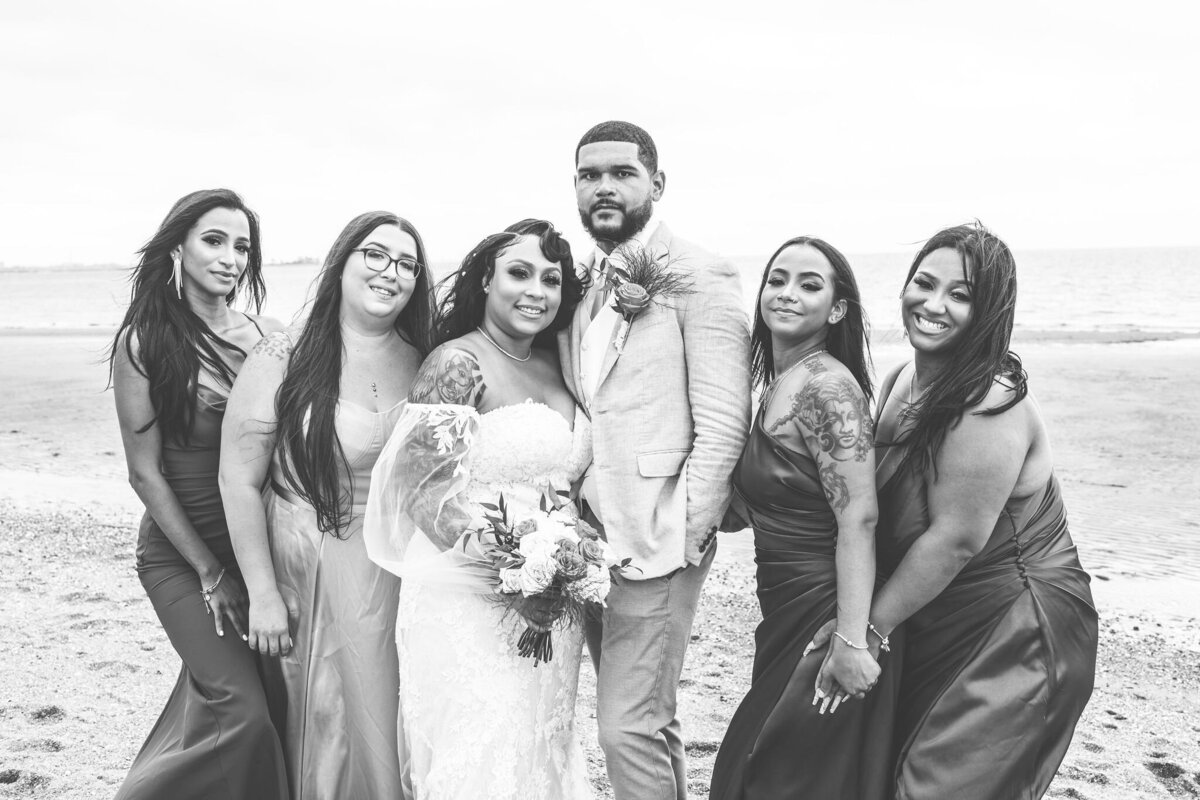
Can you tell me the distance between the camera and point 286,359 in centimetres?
416

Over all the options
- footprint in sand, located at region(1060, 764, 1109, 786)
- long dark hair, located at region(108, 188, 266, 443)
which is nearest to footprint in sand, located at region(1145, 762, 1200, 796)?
footprint in sand, located at region(1060, 764, 1109, 786)

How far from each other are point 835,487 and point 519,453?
4.08 ft

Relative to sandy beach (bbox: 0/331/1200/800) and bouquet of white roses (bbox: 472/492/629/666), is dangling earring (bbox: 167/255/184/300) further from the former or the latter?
sandy beach (bbox: 0/331/1200/800)

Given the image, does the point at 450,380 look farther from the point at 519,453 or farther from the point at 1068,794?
the point at 1068,794

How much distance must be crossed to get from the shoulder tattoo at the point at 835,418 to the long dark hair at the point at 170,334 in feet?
8.42

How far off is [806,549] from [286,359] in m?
2.30

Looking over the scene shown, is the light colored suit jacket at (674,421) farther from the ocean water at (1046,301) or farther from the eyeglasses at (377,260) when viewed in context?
the ocean water at (1046,301)

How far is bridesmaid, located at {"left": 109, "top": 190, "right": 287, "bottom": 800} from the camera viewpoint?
4062mm

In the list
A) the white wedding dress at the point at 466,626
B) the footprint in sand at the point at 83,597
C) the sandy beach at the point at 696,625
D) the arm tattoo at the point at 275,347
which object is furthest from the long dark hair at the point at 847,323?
the footprint in sand at the point at 83,597

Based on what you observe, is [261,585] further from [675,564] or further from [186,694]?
[675,564]

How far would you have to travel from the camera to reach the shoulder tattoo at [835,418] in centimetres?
358

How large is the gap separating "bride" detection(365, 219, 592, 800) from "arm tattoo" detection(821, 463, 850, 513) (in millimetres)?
1079

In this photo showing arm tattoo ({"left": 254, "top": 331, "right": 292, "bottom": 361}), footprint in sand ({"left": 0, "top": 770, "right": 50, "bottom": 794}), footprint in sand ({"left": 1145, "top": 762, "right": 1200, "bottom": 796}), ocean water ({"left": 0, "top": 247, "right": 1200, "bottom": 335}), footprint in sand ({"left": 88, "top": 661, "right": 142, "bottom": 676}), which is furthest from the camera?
ocean water ({"left": 0, "top": 247, "right": 1200, "bottom": 335})

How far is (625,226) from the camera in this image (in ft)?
14.3
